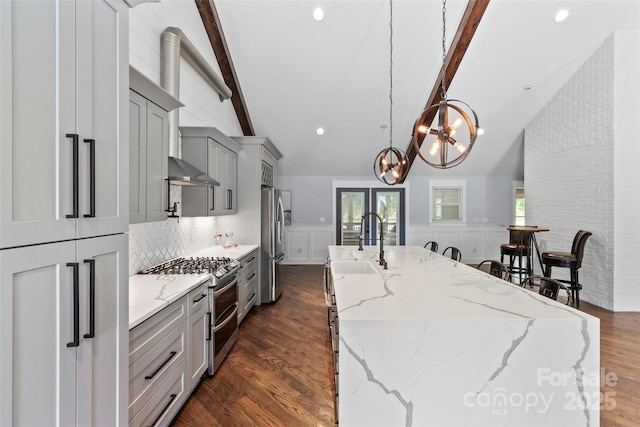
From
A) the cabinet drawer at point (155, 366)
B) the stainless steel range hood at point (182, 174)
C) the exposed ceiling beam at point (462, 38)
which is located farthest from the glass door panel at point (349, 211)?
the cabinet drawer at point (155, 366)

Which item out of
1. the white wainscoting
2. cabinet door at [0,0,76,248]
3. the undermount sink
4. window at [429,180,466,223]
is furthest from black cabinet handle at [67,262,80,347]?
window at [429,180,466,223]

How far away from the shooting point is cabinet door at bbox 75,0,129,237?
111 cm

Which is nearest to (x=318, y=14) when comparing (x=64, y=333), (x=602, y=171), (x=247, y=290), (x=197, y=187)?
(x=197, y=187)

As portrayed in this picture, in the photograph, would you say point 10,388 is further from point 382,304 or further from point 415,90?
point 415,90

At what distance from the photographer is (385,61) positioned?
466 centimetres

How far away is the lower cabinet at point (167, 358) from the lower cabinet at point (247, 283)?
3.69 ft

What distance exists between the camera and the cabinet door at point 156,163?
2.18 metres

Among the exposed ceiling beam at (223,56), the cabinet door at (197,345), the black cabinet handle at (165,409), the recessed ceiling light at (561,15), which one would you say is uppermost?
the recessed ceiling light at (561,15)

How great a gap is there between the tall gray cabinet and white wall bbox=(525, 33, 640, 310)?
5.55 m

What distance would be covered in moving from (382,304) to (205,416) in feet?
4.80

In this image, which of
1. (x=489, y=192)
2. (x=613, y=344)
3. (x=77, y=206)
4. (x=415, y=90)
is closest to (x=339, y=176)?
(x=415, y=90)

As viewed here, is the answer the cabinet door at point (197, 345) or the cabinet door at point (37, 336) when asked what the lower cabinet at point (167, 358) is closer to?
the cabinet door at point (197, 345)

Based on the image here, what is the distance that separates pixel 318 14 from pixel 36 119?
12.4 ft

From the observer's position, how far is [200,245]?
12.6ft
